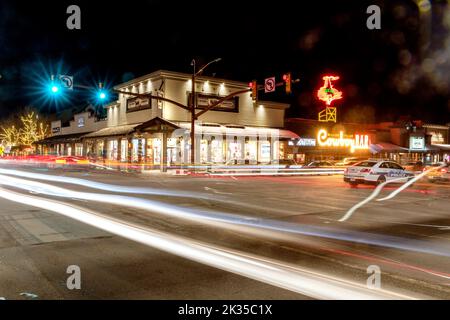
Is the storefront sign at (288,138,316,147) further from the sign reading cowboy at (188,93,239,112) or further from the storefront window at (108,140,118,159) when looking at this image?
the storefront window at (108,140,118,159)

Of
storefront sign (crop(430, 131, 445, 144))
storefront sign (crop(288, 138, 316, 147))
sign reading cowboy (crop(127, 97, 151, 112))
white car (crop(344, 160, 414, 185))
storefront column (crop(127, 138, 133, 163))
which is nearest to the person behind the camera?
white car (crop(344, 160, 414, 185))

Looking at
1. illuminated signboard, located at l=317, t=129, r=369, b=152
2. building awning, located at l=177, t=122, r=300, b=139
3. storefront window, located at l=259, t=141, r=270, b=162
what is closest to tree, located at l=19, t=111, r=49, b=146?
building awning, located at l=177, t=122, r=300, b=139

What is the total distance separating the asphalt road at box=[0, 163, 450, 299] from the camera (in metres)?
5.12

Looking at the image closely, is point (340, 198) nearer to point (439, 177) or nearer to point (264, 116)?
point (439, 177)

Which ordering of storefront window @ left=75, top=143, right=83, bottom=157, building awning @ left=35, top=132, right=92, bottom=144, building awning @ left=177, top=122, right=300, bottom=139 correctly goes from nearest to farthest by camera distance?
1. building awning @ left=177, top=122, right=300, bottom=139
2. building awning @ left=35, top=132, right=92, bottom=144
3. storefront window @ left=75, top=143, right=83, bottom=157

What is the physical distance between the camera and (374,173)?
21594 millimetres

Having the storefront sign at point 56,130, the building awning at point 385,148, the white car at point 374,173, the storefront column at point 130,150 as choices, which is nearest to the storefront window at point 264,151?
the storefront column at point 130,150

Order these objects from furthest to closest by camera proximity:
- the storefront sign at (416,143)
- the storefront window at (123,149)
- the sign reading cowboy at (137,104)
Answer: the storefront sign at (416,143) < the storefront window at (123,149) < the sign reading cowboy at (137,104)

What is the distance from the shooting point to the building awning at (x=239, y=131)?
123 ft

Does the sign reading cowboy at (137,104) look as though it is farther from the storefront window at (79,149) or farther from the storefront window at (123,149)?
the storefront window at (79,149)

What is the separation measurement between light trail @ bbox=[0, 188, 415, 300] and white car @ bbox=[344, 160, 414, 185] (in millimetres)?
15660

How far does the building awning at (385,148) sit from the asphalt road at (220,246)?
41.9 m

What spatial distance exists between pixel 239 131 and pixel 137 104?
11.0 metres
